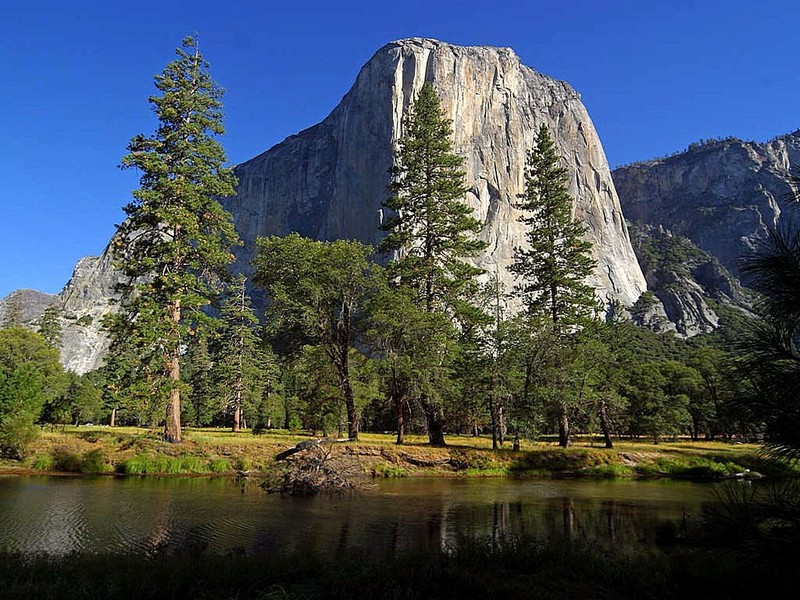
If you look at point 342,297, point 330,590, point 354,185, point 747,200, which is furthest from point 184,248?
point 747,200

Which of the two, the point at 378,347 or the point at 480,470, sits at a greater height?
the point at 378,347

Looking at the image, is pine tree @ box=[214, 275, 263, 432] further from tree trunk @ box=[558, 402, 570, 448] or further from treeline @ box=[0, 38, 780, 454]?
tree trunk @ box=[558, 402, 570, 448]

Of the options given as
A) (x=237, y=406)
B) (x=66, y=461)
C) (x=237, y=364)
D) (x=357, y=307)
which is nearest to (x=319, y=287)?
(x=357, y=307)

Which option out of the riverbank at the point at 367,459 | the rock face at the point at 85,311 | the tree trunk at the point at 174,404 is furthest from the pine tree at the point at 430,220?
the rock face at the point at 85,311

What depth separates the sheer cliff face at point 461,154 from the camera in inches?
4722

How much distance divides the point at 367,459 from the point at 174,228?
1386 cm

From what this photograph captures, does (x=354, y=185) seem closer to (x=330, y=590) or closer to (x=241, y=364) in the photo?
(x=241, y=364)

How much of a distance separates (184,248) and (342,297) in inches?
321

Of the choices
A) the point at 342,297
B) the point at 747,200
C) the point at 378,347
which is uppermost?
the point at 747,200

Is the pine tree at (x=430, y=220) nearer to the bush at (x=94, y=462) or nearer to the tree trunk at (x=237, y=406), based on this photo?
the bush at (x=94, y=462)

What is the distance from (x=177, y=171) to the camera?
25.4m

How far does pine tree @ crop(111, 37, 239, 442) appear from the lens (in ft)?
77.5

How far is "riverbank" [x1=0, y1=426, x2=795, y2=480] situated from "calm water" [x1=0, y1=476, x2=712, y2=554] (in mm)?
1889

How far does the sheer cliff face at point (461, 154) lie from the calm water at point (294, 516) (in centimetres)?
9435
